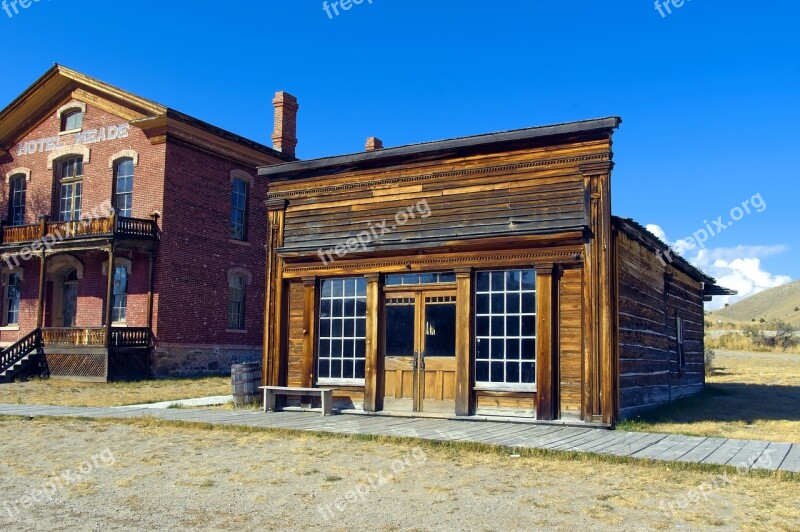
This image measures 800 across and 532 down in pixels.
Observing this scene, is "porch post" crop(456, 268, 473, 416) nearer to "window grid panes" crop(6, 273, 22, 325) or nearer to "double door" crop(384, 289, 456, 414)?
"double door" crop(384, 289, 456, 414)

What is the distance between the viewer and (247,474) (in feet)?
25.9

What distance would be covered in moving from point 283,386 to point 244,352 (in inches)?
469

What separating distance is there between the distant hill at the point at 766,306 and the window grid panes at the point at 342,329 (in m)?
114

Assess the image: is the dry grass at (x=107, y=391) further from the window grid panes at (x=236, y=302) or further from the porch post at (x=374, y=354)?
the porch post at (x=374, y=354)

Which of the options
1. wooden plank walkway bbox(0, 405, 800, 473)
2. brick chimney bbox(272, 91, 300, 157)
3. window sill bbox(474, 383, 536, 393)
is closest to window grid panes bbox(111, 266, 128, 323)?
brick chimney bbox(272, 91, 300, 157)

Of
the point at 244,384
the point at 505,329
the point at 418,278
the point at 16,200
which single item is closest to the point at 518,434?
the point at 505,329

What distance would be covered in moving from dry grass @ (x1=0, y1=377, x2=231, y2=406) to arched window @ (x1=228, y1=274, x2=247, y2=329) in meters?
3.07

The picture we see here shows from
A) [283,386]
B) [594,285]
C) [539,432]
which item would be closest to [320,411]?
[283,386]

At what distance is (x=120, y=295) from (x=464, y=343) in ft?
51.6

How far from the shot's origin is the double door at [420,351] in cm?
1270

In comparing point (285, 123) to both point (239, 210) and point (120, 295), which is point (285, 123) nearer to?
point (239, 210)

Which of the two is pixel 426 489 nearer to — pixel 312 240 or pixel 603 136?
pixel 603 136

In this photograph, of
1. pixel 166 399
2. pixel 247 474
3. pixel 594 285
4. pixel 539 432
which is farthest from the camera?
pixel 166 399

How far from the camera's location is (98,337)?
2222 centimetres
